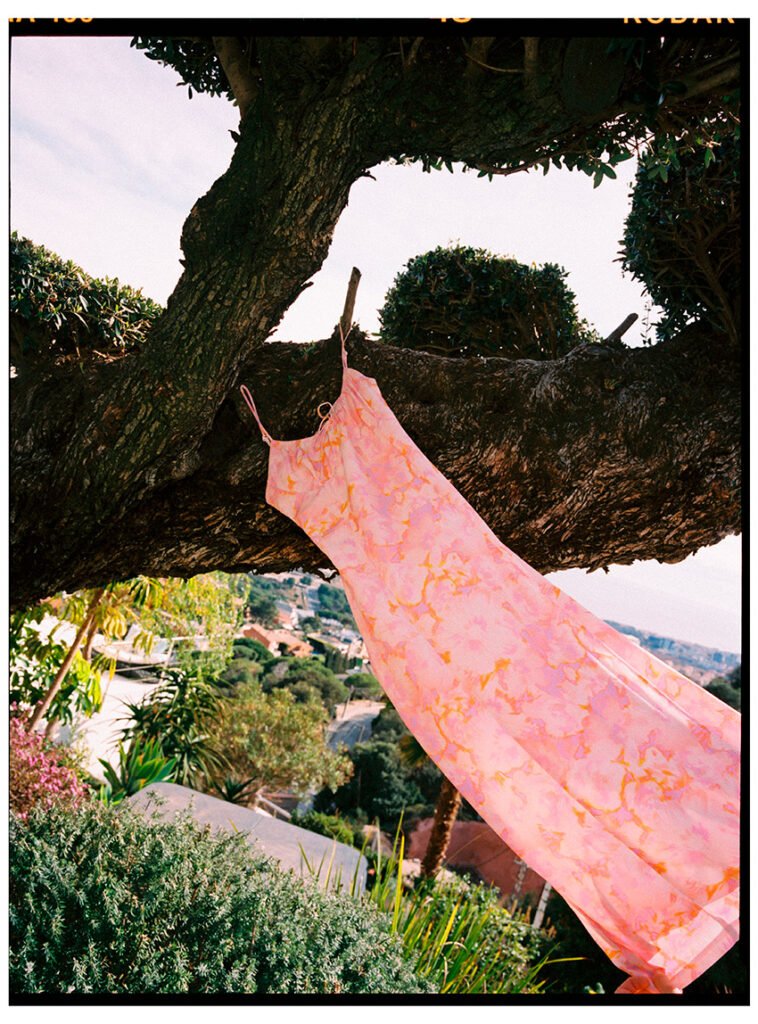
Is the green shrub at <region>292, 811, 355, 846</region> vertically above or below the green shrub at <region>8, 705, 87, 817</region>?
below

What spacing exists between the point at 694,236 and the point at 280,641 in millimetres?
10261

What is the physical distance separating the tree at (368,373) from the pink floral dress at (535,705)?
0.19 m

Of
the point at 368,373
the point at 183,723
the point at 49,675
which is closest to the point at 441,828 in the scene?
the point at 183,723

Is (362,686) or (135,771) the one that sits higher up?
(362,686)

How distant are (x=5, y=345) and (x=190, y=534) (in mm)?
593

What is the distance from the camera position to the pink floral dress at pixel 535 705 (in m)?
1.41

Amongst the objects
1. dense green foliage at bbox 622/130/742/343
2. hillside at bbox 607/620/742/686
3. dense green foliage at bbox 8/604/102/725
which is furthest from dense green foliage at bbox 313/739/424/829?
dense green foliage at bbox 622/130/742/343

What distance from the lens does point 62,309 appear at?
2.21m

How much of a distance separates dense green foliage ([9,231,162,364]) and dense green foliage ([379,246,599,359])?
101 centimetres

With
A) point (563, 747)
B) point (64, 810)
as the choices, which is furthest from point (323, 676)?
point (563, 747)

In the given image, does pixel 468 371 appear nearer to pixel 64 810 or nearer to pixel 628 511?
pixel 628 511

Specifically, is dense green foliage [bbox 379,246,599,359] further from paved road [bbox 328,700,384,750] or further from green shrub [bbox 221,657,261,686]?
paved road [bbox 328,700,384,750]

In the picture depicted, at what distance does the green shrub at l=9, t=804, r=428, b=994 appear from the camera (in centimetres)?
165

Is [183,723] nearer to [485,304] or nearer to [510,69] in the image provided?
[485,304]
